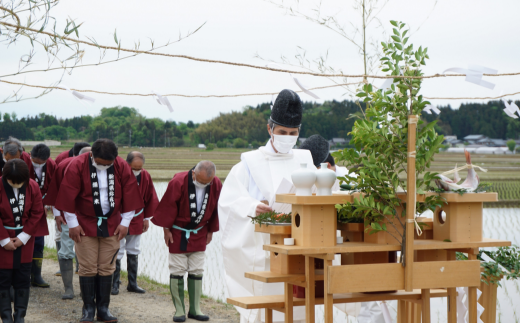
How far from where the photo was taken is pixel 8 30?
115 inches

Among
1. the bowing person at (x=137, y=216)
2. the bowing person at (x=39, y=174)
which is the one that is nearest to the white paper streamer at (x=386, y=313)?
the bowing person at (x=137, y=216)

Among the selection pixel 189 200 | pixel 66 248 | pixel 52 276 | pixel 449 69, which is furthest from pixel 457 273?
pixel 52 276

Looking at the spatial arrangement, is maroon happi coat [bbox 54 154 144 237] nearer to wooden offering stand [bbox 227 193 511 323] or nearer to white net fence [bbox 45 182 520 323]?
white net fence [bbox 45 182 520 323]

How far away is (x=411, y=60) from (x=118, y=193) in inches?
135

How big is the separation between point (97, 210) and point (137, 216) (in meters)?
1.67

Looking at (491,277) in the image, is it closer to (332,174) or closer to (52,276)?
(332,174)

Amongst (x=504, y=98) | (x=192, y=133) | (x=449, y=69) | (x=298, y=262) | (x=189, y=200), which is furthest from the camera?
(x=192, y=133)

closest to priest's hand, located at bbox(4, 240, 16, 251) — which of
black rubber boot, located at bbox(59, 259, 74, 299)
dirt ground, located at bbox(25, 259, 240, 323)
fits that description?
dirt ground, located at bbox(25, 259, 240, 323)

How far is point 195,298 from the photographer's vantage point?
5996 millimetres

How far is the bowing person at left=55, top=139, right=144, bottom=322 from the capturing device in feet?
17.7

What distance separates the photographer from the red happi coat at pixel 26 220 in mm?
5188

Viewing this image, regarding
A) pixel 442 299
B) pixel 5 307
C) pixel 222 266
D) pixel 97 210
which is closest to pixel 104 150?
pixel 97 210

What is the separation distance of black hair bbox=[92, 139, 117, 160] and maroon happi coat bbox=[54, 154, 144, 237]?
18 centimetres

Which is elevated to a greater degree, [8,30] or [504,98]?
[8,30]
